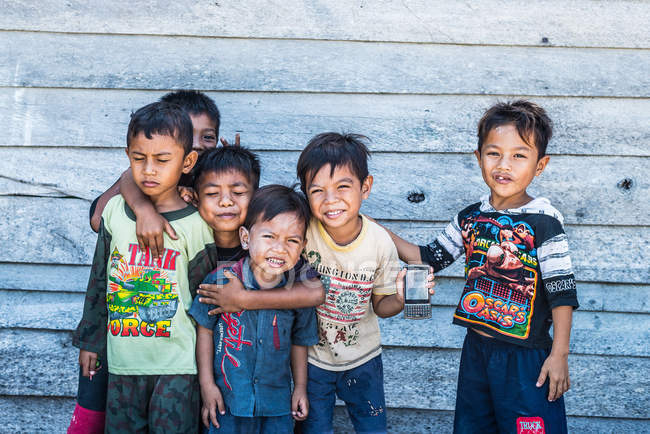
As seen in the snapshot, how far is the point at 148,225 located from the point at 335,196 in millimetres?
655

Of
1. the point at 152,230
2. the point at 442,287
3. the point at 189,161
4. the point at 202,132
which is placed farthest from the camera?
the point at 442,287

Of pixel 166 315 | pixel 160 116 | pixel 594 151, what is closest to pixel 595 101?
pixel 594 151

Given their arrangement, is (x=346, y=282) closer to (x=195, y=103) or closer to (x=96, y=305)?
(x=96, y=305)

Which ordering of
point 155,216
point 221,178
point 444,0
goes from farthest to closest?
1. point 444,0
2. point 221,178
3. point 155,216

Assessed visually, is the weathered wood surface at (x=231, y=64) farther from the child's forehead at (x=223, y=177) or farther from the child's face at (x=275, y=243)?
the child's face at (x=275, y=243)

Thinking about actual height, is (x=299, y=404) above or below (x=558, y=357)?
below

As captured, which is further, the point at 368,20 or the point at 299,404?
the point at 368,20

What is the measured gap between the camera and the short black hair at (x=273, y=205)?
1.96m

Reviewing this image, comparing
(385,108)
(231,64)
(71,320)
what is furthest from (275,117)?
(71,320)

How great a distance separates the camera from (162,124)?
1948 mm

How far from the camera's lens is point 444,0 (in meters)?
2.69

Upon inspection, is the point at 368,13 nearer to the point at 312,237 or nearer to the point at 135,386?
the point at 312,237

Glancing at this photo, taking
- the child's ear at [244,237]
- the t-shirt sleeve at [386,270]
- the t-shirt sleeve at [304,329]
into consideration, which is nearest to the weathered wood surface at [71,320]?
the t-shirt sleeve at [386,270]

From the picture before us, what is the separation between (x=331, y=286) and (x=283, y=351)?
0.96 ft
